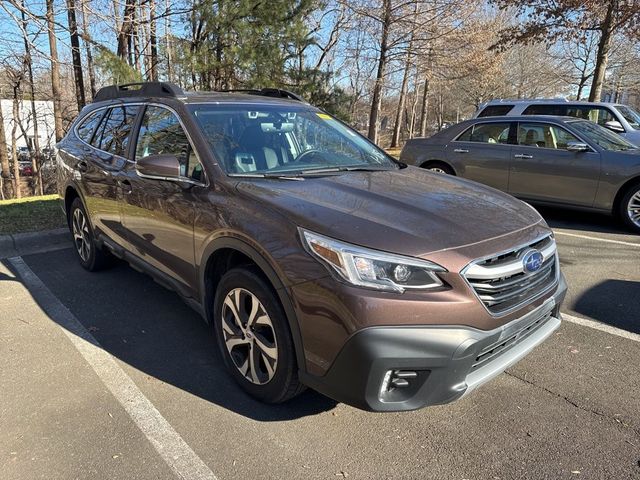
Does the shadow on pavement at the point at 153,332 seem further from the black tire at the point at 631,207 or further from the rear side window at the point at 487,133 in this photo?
the rear side window at the point at 487,133

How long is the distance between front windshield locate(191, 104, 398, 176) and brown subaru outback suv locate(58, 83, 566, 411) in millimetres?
15

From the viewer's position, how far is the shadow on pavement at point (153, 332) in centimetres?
290

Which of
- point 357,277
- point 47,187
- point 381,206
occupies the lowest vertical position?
point 47,187

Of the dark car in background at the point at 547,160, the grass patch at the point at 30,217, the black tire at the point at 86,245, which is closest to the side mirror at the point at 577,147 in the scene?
the dark car in background at the point at 547,160

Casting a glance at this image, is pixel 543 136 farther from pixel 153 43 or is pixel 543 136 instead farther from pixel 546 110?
pixel 153 43

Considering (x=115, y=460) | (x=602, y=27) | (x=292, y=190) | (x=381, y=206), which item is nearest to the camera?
(x=115, y=460)

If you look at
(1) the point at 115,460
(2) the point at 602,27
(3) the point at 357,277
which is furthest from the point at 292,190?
(2) the point at 602,27

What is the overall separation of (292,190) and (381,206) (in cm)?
53

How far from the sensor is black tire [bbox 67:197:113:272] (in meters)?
4.85

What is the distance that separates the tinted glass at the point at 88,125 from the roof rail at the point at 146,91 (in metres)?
0.18

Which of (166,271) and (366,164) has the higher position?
(366,164)

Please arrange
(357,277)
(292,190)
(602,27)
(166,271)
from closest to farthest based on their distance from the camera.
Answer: (357,277)
(292,190)
(166,271)
(602,27)

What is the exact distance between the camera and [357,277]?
7.22ft

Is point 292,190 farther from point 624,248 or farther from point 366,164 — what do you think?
point 624,248
